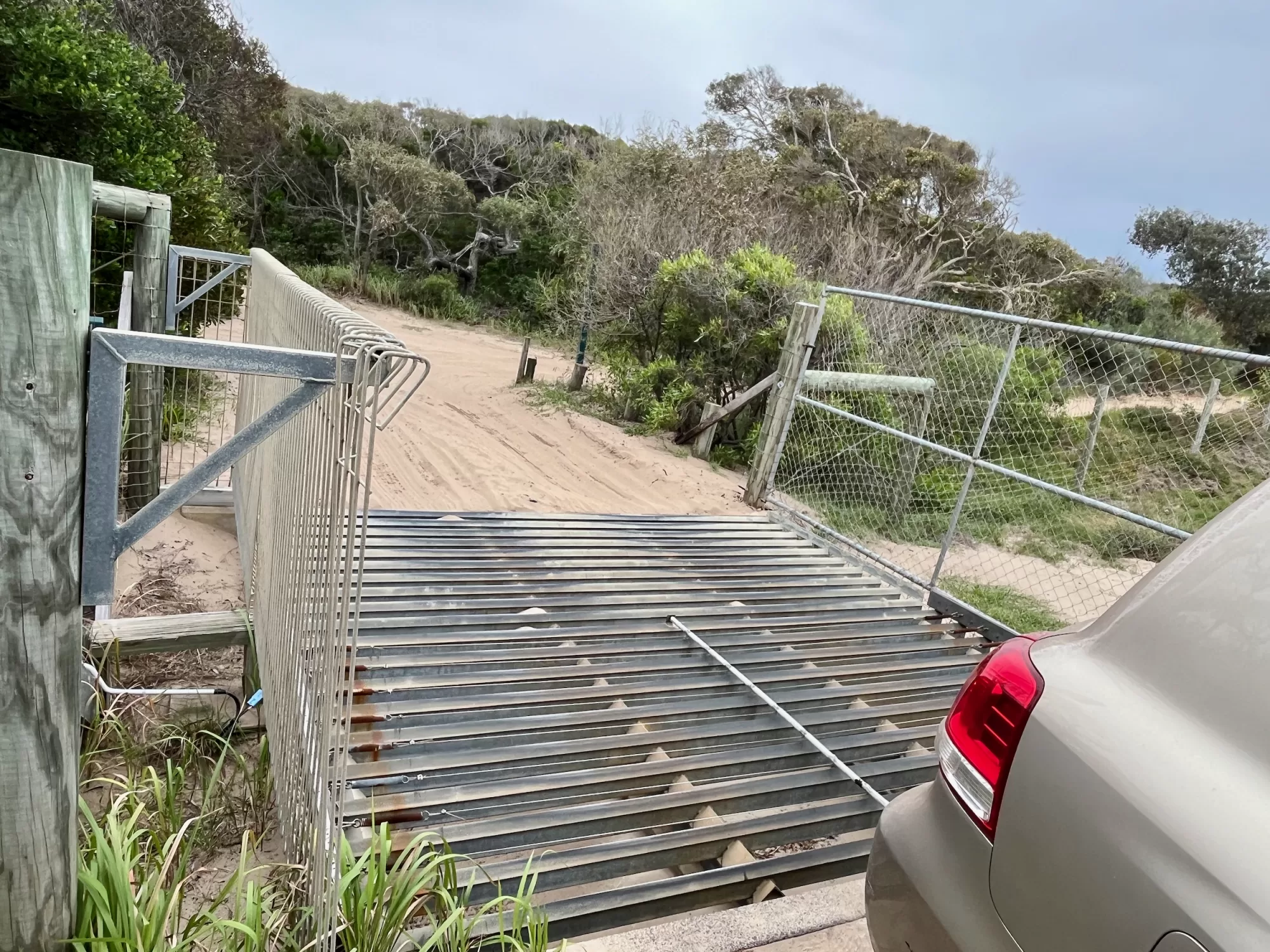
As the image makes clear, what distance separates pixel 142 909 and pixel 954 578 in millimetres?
6951

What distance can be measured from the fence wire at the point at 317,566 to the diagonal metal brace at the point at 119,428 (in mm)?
132

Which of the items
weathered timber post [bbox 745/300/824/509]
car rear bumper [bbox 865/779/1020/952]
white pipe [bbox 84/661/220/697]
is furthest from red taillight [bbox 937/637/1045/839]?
weathered timber post [bbox 745/300/824/509]

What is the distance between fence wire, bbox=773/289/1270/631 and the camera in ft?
25.3

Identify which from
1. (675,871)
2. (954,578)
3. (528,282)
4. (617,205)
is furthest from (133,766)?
(528,282)

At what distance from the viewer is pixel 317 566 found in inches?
77.7

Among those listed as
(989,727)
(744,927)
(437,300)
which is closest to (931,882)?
(989,727)

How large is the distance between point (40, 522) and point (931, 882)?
5.89ft

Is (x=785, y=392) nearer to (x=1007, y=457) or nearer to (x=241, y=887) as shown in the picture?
(x=1007, y=457)

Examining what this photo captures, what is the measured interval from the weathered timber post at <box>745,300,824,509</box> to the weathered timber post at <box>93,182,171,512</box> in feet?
14.6

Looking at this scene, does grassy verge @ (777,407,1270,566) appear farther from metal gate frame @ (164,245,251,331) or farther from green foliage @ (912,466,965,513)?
metal gate frame @ (164,245,251,331)

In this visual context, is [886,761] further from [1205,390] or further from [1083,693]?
[1205,390]

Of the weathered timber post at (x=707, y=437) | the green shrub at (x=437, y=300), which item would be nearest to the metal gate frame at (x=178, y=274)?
the weathered timber post at (x=707, y=437)

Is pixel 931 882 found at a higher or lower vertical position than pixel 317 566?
lower

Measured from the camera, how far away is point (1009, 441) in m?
10.3
